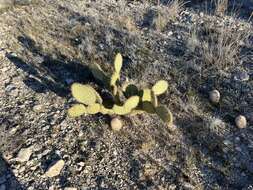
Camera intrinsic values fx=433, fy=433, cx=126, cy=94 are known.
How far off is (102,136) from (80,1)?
8.69 feet

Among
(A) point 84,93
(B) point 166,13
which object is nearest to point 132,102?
(A) point 84,93

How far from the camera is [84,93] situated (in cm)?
366

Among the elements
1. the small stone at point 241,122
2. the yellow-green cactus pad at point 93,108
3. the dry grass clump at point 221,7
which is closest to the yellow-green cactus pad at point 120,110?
the yellow-green cactus pad at point 93,108

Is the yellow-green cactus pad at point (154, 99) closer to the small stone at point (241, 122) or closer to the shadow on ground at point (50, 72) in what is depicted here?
the small stone at point (241, 122)

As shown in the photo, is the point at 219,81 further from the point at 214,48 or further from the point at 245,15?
the point at 245,15

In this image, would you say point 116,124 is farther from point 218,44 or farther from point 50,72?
point 218,44

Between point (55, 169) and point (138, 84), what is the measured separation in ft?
4.28

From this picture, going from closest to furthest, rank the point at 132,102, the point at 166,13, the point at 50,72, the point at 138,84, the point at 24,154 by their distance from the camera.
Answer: the point at 24,154
the point at 132,102
the point at 138,84
the point at 50,72
the point at 166,13

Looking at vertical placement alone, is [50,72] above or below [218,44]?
below

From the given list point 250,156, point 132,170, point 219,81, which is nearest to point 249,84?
point 219,81

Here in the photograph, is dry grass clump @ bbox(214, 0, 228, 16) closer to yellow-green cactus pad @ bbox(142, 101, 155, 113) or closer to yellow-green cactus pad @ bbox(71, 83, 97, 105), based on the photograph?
yellow-green cactus pad @ bbox(142, 101, 155, 113)

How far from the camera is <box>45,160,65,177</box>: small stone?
347cm

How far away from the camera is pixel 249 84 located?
14.2ft

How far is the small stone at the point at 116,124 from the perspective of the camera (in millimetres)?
3810
